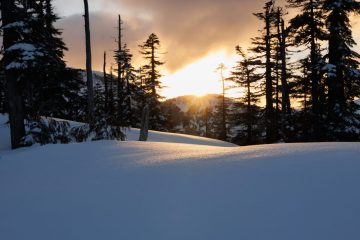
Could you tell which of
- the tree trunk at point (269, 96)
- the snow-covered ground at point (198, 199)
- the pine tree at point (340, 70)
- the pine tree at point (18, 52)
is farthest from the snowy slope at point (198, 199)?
the tree trunk at point (269, 96)

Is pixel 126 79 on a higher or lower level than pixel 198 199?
higher

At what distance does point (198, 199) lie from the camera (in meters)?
3.29

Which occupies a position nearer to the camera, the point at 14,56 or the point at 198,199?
the point at 198,199

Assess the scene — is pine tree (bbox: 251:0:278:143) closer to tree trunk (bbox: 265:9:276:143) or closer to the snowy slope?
tree trunk (bbox: 265:9:276:143)

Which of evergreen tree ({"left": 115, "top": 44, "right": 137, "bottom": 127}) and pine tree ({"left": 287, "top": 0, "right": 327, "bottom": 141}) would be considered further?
evergreen tree ({"left": 115, "top": 44, "right": 137, "bottom": 127})

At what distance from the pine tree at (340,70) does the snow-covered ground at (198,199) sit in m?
11.4

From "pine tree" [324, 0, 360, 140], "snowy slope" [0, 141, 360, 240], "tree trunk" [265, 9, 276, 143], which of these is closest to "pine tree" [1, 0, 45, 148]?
"snowy slope" [0, 141, 360, 240]

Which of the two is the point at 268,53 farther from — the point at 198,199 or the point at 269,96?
the point at 198,199

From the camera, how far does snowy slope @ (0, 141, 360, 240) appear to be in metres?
2.70

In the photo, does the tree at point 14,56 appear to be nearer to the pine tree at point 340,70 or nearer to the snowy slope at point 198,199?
the snowy slope at point 198,199

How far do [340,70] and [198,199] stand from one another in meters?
14.7

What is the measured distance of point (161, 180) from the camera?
12.9 ft

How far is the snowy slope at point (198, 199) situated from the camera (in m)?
2.70

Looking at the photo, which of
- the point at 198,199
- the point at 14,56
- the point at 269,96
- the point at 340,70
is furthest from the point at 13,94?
the point at 269,96
